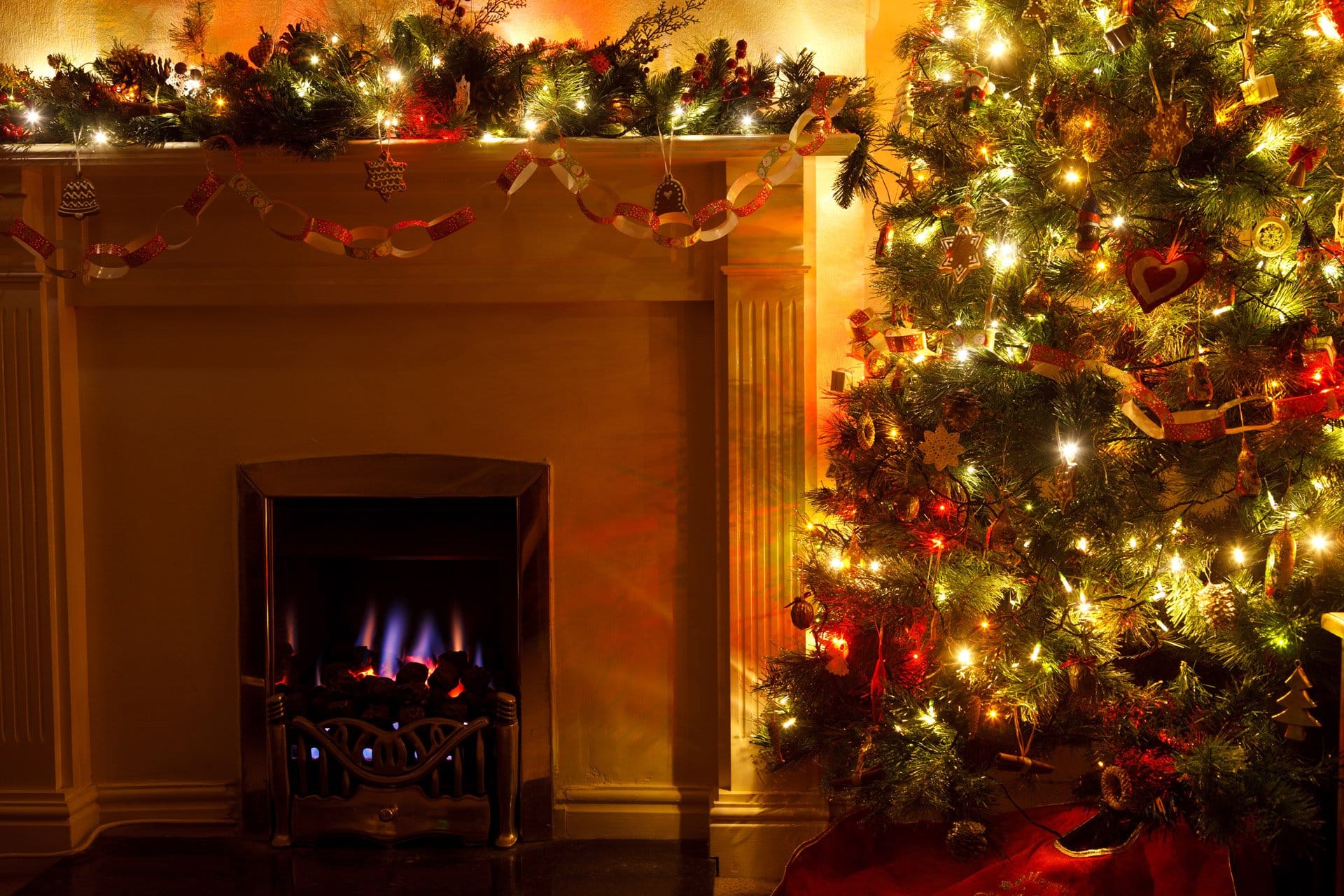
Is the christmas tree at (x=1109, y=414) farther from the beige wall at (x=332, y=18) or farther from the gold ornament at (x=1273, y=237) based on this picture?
the beige wall at (x=332, y=18)

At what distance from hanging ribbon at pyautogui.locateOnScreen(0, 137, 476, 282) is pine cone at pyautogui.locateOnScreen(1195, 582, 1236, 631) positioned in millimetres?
1646

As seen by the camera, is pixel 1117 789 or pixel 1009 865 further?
pixel 1009 865

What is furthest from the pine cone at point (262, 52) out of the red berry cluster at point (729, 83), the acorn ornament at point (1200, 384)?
the acorn ornament at point (1200, 384)

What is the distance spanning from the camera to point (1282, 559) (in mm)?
1694

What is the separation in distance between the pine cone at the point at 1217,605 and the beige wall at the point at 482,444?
1.12m

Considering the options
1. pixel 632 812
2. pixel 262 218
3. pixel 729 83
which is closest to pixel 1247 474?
pixel 729 83

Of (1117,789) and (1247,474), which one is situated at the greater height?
(1247,474)

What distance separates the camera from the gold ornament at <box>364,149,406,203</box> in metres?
2.17

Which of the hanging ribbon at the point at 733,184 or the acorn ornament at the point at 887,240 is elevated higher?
the hanging ribbon at the point at 733,184

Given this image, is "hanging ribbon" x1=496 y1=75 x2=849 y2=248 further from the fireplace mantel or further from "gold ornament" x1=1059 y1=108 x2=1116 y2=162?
"gold ornament" x1=1059 y1=108 x2=1116 y2=162

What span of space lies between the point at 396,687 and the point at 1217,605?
1888 mm

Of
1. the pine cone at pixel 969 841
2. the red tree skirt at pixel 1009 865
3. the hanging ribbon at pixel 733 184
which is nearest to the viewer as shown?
the red tree skirt at pixel 1009 865

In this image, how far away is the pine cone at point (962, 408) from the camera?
1.89 m

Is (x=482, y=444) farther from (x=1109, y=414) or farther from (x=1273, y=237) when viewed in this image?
(x=1273, y=237)
